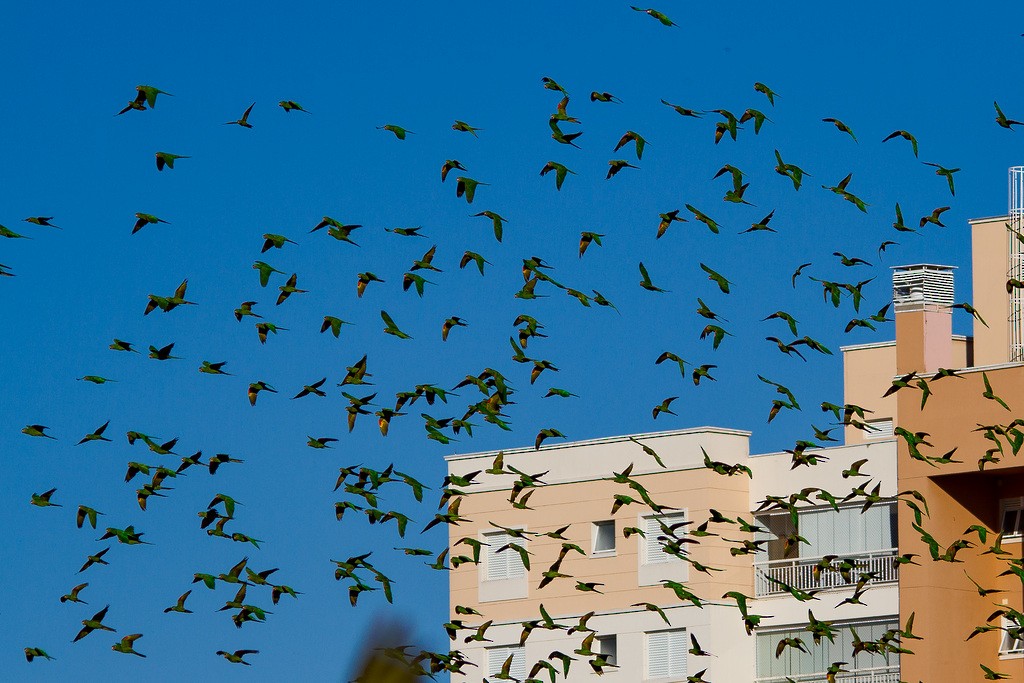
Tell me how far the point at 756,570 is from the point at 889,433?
601 cm

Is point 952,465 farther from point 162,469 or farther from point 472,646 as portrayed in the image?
point 162,469

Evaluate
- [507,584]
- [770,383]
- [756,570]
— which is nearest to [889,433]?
[756,570]

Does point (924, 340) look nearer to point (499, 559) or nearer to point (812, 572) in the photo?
point (812, 572)

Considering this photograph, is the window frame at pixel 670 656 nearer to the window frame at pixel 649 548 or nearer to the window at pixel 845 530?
the window frame at pixel 649 548

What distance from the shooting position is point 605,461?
64.6m

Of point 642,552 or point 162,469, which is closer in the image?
point 162,469

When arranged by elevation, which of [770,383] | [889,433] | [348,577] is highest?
[889,433]

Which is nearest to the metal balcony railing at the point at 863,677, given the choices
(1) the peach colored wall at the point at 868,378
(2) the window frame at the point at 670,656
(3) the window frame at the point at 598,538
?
(2) the window frame at the point at 670,656

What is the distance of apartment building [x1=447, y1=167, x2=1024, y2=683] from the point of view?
5872 centimetres

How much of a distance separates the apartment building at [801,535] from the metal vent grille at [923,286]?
0.06 m

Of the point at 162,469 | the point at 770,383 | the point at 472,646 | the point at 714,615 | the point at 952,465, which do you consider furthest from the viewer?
the point at 472,646

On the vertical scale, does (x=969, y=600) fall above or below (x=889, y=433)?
below

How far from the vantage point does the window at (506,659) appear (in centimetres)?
6507

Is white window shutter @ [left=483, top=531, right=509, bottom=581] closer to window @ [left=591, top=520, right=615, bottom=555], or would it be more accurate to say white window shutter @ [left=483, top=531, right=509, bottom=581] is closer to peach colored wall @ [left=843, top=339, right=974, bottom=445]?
window @ [left=591, top=520, right=615, bottom=555]
